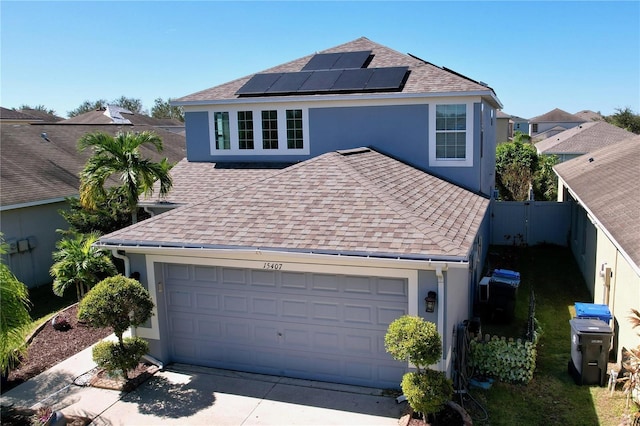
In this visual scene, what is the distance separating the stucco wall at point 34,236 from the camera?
14961mm

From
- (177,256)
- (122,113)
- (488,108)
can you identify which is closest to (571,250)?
(488,108)

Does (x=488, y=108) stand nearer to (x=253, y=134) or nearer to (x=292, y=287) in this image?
(x=253, y=134)

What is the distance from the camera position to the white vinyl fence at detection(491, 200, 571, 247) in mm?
19141

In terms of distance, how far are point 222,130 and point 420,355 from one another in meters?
10.9

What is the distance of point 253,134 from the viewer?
1541cm

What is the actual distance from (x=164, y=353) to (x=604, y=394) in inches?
307

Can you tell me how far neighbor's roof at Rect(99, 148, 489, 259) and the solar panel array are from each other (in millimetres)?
3243

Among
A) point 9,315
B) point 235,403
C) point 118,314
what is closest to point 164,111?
point 118,314

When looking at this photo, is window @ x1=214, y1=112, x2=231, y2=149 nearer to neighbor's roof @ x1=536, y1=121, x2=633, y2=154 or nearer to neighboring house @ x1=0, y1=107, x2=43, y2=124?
neighbor's roof @ x1=536, y1=121, x2=633, y2=154

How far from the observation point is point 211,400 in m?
8.41

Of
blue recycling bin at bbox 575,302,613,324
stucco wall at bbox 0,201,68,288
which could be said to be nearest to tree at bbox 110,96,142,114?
stucco wall at bbox 0,201,68,288

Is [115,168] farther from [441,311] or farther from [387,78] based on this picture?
[441,311]

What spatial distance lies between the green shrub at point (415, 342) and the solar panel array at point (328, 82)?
26.5 feet

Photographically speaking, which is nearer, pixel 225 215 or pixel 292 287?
pixel 292 287
